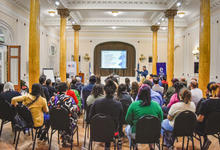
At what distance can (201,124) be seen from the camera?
3.29 metres

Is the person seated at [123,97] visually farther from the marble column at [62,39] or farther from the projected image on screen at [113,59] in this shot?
the projected image on screen at [113,59]

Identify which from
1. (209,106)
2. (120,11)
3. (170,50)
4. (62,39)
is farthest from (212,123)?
(120,11)

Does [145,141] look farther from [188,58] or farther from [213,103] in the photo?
[188,58]

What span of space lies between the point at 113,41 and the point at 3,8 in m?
9.88

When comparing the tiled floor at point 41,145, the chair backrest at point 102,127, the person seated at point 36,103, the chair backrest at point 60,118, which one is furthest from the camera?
the tiled floor at point 41,145

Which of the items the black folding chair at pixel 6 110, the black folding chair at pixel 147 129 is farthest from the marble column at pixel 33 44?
the black folding chair at pixel 147 129

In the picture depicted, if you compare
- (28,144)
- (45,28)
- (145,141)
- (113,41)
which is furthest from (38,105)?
(113,41)

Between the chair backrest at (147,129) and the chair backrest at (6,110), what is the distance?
2523 mm

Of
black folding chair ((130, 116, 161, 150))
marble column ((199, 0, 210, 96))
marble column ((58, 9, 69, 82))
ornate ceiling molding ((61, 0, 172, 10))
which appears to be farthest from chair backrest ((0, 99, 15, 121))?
ornate ceiling molding ((61, 0, 172, 10))

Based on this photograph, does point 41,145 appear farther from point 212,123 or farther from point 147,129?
point 212,123

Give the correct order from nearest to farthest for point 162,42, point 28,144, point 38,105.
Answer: point 38,105
point 28,144
point 162,42

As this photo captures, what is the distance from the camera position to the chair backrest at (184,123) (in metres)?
2.99

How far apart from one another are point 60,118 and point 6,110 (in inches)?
52.6

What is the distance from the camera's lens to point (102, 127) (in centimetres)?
287
